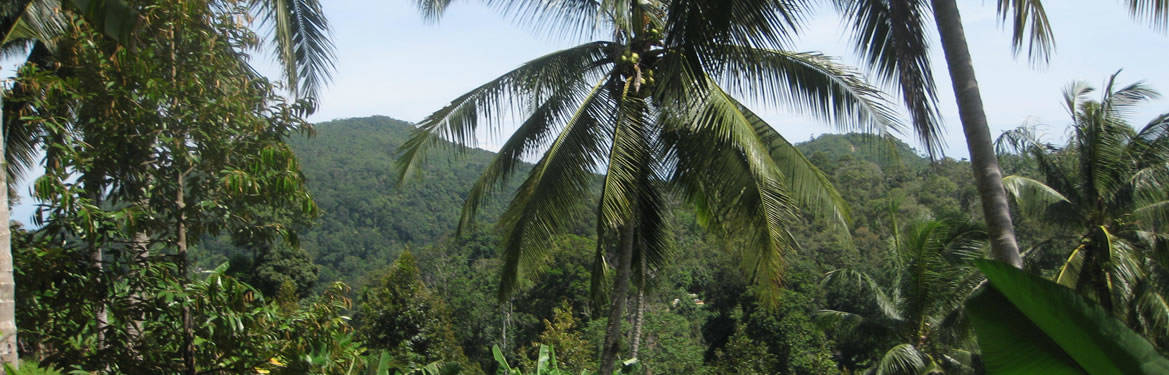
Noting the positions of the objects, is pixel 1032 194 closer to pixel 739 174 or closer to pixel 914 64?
pixel 739 174

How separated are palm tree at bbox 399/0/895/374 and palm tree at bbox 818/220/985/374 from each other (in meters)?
2.75

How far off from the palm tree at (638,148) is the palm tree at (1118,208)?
384cm

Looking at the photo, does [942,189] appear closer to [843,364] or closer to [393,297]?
[843,364]

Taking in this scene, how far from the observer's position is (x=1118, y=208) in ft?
33.5

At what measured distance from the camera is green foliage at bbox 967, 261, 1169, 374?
2.12 metres

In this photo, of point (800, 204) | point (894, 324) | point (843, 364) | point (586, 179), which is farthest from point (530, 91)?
point (843, 364)

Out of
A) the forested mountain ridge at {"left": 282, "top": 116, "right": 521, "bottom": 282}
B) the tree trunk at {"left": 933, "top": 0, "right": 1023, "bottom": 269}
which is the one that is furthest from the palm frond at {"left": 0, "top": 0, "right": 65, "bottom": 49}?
the forested mountain ridge at {"left": 282, "top": 116, "right": 521, "bottom": 282}

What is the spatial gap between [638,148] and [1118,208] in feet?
22.2

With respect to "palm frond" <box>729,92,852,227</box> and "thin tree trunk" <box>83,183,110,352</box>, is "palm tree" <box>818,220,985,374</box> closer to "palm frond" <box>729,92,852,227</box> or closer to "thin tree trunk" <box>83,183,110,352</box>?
"palm frond" <box>729,92,852,227</box>

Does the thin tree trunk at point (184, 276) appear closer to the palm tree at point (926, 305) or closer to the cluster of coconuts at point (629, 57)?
the cluster of coconuts at point (629, 57)

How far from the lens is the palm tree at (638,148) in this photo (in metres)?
7.48

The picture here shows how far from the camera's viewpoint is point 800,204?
25.8 ft

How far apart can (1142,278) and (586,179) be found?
6890mm

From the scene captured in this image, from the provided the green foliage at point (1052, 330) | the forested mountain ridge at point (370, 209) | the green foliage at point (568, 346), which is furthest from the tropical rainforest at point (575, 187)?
the forested mountain ridge at point (370, 209)
